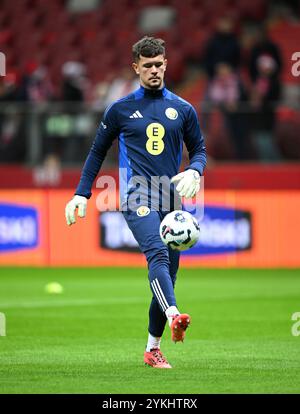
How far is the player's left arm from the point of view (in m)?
9.11

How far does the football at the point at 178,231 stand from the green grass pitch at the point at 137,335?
39.9 inches

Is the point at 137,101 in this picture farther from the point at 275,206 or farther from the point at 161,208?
the point at 275,206

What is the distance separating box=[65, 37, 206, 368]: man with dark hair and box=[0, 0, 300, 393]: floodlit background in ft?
3.23

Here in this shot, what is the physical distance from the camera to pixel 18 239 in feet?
73.4

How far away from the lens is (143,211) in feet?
30.9

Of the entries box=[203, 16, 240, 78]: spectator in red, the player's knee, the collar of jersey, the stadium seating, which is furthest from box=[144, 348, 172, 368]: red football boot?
the stadium seating

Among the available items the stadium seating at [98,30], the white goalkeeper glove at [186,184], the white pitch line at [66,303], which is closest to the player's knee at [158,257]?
the white goalkeeper glove at [186,184]

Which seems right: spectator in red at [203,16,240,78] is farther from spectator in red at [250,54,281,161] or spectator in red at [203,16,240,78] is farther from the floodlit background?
spectator in red at [250,54,281,161]

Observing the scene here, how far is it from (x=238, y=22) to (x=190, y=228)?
17.1 metres

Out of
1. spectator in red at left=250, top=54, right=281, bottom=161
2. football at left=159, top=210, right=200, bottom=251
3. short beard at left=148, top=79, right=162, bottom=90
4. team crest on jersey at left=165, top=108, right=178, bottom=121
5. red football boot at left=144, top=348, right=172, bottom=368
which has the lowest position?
red football boot at left=144, top=348, right=172, bottom=368

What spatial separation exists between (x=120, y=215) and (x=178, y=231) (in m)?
12.5

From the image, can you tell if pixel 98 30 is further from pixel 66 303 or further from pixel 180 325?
pixel 180 325

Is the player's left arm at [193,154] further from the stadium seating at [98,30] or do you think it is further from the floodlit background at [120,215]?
the stadium seating at [98,30]
